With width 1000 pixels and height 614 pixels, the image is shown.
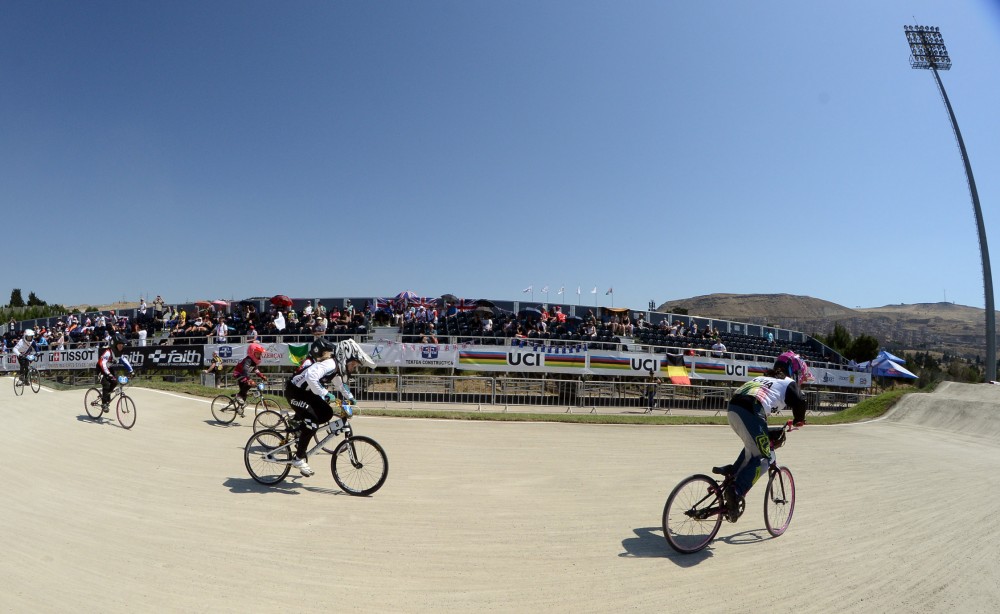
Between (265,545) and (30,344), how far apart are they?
2038 cm

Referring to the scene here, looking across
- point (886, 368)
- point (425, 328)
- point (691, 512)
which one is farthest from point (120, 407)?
point (886, 368)

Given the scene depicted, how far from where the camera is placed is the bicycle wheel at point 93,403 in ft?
42.7

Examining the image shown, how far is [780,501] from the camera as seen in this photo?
6.51 metres

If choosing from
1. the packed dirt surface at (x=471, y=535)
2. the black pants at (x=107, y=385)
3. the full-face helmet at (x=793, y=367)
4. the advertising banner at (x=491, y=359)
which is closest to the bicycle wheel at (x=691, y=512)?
the packed dirt surface at (x=471, y=535)

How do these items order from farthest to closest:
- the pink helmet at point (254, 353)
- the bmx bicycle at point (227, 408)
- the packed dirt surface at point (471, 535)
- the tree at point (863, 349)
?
the tree at point (863, 349) < the bmx bicycle at point (227, 408) < the pink helmet at point (254, 353) < the packed dirt surface at point (471, 535)

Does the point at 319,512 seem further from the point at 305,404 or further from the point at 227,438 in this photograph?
the point at 227,438

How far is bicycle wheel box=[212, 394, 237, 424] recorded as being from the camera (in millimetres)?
13547

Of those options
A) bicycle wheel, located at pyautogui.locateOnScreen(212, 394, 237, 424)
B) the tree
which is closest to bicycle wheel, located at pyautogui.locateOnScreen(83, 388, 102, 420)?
bicycle wheel, located at pyautogui.locateOnScreen(212, 394, 237, 424)

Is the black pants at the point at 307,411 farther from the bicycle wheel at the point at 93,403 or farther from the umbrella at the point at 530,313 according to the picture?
the umbrella at the point at 530,313

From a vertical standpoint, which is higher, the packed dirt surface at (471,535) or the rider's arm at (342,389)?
the rider's arm at (342,389)

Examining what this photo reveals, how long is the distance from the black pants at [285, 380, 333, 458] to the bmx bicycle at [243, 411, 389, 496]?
142 millimetres

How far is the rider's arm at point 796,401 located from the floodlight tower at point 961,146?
97.7 feet

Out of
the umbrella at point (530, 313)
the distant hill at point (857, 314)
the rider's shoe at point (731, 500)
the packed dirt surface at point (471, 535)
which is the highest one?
A: the distant hill at point (857, 314)

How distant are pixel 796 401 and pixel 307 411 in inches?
259
